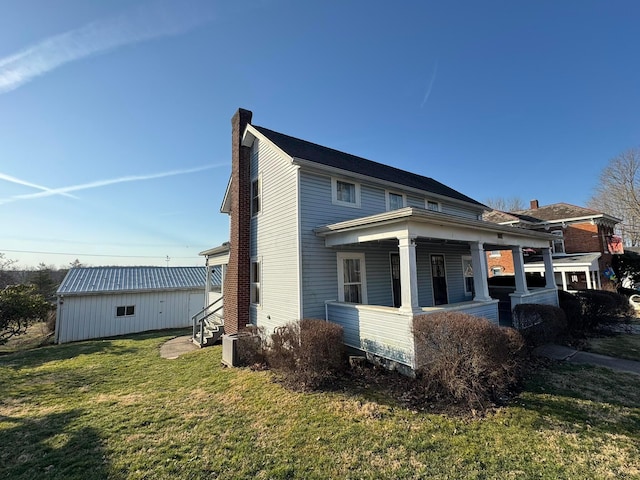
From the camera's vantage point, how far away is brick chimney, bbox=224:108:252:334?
10273 mm

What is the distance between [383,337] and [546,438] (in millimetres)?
3252

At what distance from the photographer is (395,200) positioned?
11281 mm

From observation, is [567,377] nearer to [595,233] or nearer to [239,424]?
[239,424]

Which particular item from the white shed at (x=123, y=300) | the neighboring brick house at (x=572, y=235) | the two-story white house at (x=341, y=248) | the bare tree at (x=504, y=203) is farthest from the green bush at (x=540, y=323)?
the bare tree at (x=504, y=203)

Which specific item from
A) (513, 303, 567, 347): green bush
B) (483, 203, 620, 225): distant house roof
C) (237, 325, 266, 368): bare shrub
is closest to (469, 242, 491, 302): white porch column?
(513, 303, 567, 347): green bush

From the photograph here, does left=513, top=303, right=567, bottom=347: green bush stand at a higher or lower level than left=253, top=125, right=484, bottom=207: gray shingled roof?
lower

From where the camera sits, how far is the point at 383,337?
6.75m

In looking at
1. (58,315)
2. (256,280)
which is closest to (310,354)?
(256,280)

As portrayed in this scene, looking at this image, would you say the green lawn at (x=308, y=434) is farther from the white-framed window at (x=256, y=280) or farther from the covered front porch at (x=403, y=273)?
the white-framed window at (x=256, y=280)

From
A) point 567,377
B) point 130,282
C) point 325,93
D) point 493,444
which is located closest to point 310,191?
point 325,93

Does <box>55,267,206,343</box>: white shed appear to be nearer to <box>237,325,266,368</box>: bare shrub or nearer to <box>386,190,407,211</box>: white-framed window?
<box>237,325,266,368</box>: bare shrub

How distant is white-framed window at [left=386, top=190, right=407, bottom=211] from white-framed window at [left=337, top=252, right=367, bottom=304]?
8.87 feet

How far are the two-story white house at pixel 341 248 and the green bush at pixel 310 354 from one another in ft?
3.41

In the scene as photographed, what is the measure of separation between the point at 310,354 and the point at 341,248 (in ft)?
12.4
